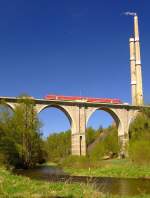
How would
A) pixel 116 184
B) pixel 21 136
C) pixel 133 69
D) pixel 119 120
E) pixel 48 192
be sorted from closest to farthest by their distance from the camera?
pixel 48 192 → pixel 116 184 → pixel 21 136 → pixel 119 120 → pixel 133 69

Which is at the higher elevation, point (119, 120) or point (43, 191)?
point (119, 120)

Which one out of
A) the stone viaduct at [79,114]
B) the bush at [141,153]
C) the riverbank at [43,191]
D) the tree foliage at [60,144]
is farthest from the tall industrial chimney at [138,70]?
the riverbank at [43,191]

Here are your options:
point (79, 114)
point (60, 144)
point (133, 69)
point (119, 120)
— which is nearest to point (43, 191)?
point (79, 114)

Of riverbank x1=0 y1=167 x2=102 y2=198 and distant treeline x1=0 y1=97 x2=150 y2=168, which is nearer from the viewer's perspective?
riverbank x1=0 y1=167 x2=102 y2=198

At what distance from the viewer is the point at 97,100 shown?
62219 millimetres

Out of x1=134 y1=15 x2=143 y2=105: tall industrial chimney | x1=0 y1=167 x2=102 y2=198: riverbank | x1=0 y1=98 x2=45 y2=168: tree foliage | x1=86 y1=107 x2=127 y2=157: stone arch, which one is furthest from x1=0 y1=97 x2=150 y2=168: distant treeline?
x1=134 y1=15 x2=143 y2=105: tall industrial chimney

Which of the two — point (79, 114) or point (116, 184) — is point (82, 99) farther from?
point (116, 184)

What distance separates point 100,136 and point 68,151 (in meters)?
10.1

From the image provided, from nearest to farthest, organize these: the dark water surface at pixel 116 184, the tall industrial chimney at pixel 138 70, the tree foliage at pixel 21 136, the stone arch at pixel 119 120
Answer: the dark water surface at pixel 116 184
the tree foliage at pixel 21 136
the stone arch at pixel 119 120
the tall industrial chimney at pixel 138 70

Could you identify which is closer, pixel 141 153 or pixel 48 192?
pixel 48 192

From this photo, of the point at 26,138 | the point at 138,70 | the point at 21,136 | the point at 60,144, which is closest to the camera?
the point at 21,136

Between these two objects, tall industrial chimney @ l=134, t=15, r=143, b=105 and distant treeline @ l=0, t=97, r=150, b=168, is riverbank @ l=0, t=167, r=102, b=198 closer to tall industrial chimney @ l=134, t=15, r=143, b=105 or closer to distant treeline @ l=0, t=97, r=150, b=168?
distant treeline @ l=0, t=97, r=150, b=168

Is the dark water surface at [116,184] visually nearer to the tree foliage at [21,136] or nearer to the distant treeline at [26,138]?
the distant treeline at [26,138]

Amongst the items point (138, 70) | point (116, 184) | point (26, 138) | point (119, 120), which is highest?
point (138, 70)
